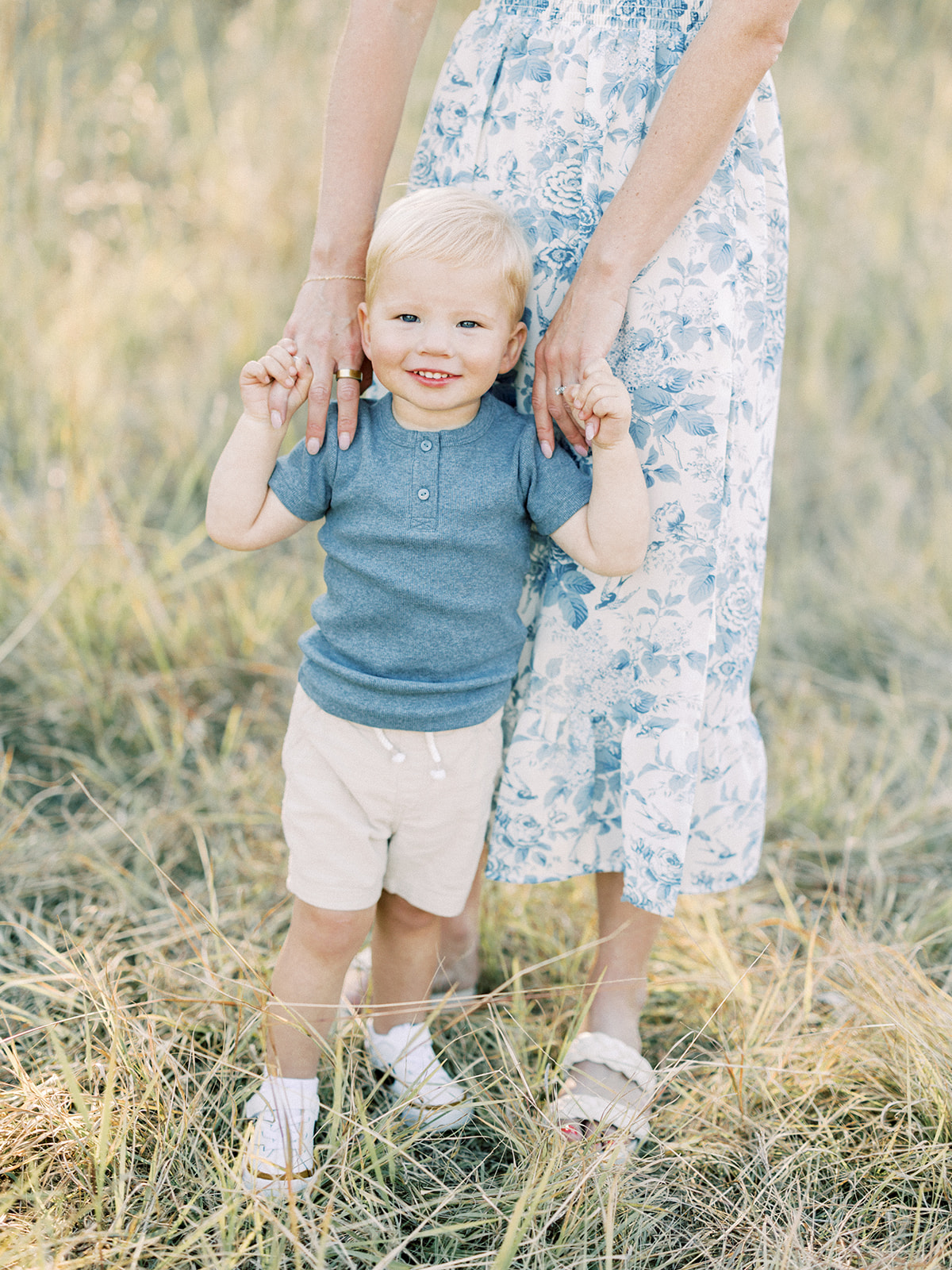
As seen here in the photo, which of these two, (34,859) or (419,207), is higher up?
(419,207)

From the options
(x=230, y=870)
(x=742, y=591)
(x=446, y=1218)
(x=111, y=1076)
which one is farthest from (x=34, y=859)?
(x=742, y=591)

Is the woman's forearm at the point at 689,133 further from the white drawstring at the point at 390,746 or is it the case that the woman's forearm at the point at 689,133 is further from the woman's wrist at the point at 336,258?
the white drawstring at the point at 390,746

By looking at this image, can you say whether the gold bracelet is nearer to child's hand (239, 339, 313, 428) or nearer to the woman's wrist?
the woman's wrist

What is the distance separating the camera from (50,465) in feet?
9.61

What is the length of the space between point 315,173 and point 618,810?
3074 millimetres

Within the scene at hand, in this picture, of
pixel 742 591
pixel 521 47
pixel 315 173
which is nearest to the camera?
pixel 521 47

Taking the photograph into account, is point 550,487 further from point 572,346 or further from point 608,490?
point 572,346

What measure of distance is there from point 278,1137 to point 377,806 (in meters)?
0.46

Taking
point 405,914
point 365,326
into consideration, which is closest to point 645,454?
point 365,326

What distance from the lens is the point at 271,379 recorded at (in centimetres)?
143

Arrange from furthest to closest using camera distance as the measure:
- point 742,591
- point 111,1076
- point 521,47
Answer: point 742,591 < point 521,47 < point 111,1076

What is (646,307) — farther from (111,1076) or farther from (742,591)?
(111,1076)

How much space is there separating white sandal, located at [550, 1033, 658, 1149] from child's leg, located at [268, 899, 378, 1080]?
35cm

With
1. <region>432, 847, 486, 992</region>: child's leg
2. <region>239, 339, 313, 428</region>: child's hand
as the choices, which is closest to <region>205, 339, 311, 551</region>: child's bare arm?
<region>239, 339, 313, 428</region>: child's hand
